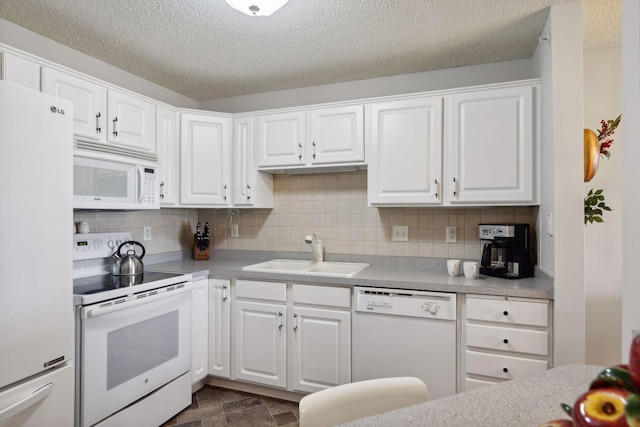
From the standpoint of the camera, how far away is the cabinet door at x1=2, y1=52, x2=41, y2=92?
5.80ft

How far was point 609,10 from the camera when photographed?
2016 millimetres

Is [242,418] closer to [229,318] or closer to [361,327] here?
[229,318]

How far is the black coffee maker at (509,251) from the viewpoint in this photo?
2.26 m

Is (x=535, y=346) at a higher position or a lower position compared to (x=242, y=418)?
higher

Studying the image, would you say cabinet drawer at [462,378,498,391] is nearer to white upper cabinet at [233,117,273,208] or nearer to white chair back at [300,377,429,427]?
white chair back at [300,377,429,427]

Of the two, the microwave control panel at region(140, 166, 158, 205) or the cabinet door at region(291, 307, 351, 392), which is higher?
the microwave control panel at region(140, 166, 158, 205)

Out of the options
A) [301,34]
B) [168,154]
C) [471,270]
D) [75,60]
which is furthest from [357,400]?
[75,60]

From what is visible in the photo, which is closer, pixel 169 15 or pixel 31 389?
pixel 31 389

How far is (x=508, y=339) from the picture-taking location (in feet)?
6.63

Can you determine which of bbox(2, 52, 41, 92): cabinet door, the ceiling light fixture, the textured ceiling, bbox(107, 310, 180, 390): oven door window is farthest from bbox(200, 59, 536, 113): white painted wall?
bbox(107, 310, 180, 390): oven door window

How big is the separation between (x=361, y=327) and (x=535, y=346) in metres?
0.96

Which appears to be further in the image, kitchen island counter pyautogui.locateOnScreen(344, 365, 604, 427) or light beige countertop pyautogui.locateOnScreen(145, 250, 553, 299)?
light beige countertop pyautogui.locateOnScreen(145, 250, 553, 299)

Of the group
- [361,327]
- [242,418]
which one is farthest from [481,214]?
[242,418]

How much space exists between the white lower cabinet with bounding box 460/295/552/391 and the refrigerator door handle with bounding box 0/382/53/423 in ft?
6.76
